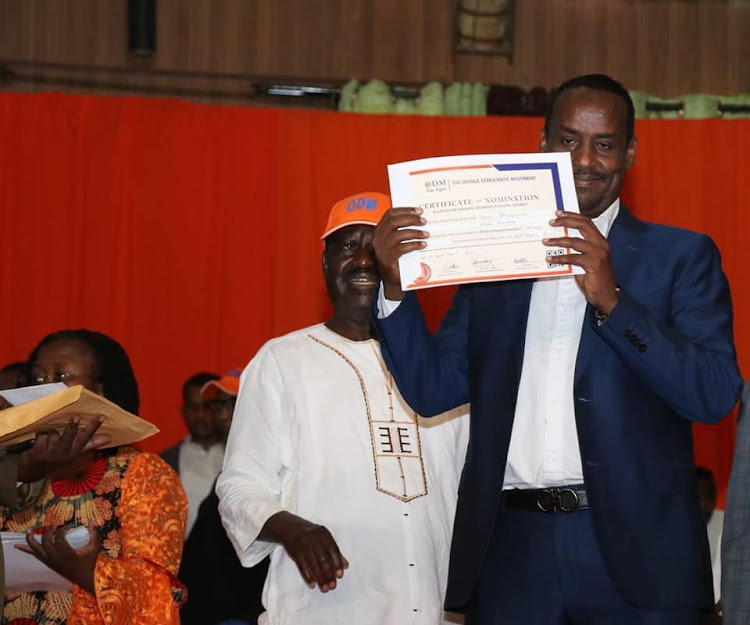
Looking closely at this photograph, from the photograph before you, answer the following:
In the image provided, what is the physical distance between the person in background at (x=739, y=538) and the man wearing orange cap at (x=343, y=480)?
101cm

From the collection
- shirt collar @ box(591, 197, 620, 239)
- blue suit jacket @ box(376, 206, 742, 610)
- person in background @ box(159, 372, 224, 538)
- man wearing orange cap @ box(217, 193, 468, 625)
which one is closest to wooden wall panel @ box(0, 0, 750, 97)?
person in background @ box(159, 372, 224, 538)

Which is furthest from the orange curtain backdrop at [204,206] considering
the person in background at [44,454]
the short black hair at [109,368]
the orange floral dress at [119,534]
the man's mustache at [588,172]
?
the man's mustache at [588,172]

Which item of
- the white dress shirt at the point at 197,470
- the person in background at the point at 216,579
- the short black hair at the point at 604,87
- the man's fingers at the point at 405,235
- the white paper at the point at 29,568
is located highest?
the short black hair at the point at 604,87

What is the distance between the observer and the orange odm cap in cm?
400

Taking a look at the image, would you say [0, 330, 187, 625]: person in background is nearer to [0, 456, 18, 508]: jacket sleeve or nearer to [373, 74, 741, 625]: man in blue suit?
[0, 456, 18, 508]: jacket sleeve

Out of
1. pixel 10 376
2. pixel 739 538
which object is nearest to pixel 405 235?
pixel 739 538

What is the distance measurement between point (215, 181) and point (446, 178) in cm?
528

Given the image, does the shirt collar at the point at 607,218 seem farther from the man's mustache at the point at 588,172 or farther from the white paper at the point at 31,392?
the white paper at the point at 31,392

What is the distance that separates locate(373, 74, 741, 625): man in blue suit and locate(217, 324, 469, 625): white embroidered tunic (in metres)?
0.65

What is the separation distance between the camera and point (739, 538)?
9.20 ft

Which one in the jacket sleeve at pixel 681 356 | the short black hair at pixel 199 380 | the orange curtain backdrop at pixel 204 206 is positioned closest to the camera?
the jacket sleeve at pixel 681 356

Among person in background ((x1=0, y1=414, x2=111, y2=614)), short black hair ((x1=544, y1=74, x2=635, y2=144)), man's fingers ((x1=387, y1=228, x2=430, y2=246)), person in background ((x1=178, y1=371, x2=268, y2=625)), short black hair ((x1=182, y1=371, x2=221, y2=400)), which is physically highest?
short black hair ((x1=544, y1=74, x2=635, y2=144))

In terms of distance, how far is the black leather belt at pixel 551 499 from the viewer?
2678 mm

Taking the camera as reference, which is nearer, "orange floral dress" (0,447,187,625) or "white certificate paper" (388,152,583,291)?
"white certificate paper" (388,152,583,291)
